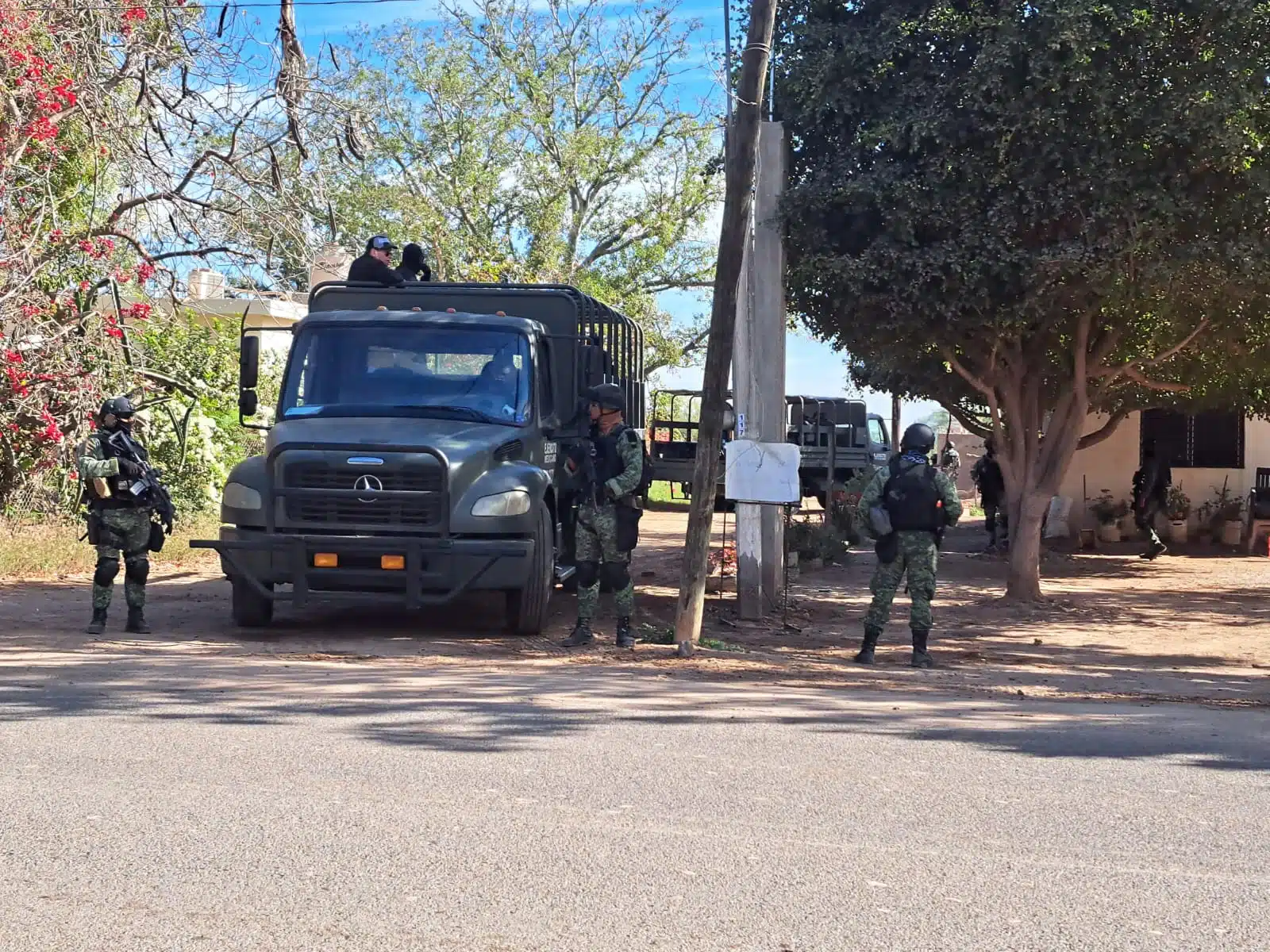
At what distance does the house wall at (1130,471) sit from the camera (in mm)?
23406

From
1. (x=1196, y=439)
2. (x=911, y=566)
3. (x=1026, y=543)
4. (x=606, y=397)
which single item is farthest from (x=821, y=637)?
(x=1196, y=439)

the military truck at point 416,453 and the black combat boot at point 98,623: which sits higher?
the military truck at point 416,453

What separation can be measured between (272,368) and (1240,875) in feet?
63.9

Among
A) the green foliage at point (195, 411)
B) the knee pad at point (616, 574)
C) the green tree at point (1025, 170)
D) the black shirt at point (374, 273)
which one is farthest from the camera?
the green foliage at point (195, 411)

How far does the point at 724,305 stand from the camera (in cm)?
1068

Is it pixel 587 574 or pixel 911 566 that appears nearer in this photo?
pixel 911 566

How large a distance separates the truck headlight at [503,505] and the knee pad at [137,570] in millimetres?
2620

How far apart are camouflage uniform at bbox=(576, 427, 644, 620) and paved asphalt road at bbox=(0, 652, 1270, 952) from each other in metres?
2.36

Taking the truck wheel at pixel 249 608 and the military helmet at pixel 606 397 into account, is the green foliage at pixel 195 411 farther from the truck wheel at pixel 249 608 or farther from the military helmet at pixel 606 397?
the military helmet at pixel 606 397

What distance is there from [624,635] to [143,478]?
3748 millimetres

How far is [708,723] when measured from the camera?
25.3 feet

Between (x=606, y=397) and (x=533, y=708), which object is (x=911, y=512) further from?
(x=533, y=708)

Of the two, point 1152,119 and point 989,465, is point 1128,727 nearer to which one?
point 1152,119

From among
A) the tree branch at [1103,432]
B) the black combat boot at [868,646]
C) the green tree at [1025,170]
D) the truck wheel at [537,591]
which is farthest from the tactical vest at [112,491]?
the tree branch at [1103,432]
